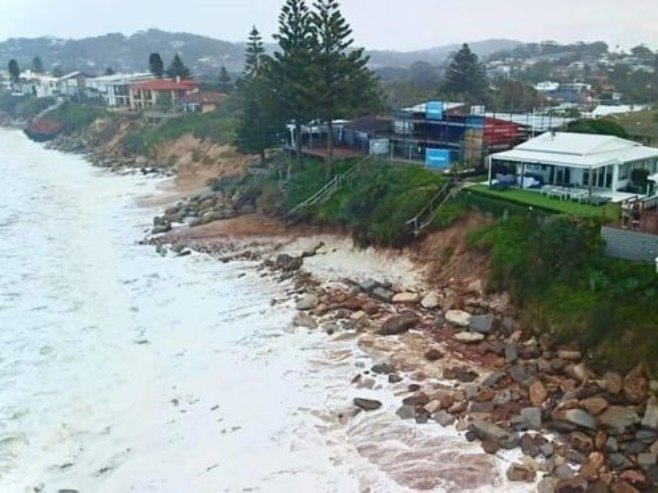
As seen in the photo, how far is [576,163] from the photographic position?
2275 centimetres

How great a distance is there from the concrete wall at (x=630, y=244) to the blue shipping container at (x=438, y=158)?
11.1 meters

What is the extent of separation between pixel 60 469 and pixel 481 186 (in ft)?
56.2

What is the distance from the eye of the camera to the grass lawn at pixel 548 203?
20208mm

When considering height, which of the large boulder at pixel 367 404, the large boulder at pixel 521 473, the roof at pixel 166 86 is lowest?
the large boulder at pixel 367 404

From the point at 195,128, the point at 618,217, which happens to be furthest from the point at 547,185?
the point at 195,128

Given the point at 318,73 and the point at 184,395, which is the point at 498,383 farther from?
the point at 318,73

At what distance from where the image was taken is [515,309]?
18797mm

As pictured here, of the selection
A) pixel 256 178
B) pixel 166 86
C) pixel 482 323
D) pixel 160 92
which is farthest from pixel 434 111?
pixel 160 92

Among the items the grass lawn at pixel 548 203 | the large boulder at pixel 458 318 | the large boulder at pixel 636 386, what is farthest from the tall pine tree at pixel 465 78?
the large boulder at pixel 636 386

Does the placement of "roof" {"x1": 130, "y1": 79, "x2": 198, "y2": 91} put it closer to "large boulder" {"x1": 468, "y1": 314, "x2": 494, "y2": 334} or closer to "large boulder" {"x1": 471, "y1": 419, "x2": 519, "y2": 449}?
"large boulder" {"x1": 468, "y1": 314, "x2": 494, "y2": 334}

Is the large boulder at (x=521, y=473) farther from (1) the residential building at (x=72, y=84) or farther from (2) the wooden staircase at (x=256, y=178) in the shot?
(1) the residential building at (x=72, y=84)

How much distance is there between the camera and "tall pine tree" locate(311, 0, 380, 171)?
99.6 ft

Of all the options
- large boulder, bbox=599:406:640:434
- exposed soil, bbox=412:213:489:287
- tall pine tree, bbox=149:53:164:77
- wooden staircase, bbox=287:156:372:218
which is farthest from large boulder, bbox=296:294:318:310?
tall pine tree, bbox=149:53:164:77

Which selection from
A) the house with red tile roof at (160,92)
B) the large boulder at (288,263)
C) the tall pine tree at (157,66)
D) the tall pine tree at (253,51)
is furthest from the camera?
the tall pine tree at (157,66)
